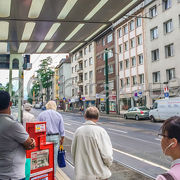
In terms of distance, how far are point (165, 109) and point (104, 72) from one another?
2782 centimetres

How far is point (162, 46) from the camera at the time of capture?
32.4m

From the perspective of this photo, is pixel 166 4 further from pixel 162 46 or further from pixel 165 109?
pixel 165 109

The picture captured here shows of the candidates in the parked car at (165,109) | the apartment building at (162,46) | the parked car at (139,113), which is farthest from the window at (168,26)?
the parked car at (165,109)

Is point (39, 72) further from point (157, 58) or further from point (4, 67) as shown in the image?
point (4, 67)

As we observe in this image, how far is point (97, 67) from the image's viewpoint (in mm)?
54219

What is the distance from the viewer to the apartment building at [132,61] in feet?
121

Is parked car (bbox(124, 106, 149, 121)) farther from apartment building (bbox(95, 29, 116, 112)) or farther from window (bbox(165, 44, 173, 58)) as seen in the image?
apartment building (bbox(95, 29, 116, 112))

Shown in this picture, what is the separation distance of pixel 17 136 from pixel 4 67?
2247 mm

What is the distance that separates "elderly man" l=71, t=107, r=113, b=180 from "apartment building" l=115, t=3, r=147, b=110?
31.1 m

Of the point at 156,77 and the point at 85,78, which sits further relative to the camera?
the point at 85,78

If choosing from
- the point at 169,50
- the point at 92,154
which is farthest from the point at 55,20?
the point at 169,50

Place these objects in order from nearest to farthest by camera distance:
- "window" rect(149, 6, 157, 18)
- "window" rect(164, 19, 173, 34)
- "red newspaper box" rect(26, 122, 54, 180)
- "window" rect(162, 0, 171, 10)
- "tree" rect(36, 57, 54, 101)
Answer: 1. "red newspaper box" rect(26, 122, 54, 180)
2. "window" rect(162, 0, 171, 10)
3. "window" rect(164, 19, 173, 34)
4. "window" rect(149, 6, 157, 18)
5. "tree" rect(36, 57, 54, 101)

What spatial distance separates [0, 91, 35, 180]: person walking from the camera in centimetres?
231

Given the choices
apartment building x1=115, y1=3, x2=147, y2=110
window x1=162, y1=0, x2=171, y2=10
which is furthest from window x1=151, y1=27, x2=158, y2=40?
window x1=162, y1=0, x2=171, y2=10
